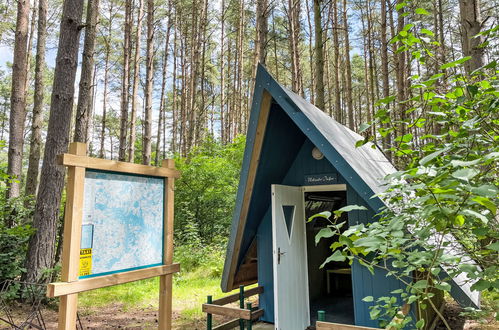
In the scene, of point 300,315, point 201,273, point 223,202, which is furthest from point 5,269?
point 223,202

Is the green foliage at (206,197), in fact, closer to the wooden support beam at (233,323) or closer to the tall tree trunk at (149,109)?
the tall tree trunk at (149,109)

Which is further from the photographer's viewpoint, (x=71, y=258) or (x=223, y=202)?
(x=223, y=202)

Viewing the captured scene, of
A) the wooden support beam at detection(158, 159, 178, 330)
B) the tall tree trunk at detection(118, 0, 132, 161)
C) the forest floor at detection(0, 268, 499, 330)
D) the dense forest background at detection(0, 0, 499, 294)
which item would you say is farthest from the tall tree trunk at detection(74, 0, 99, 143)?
the wooden support beam at detection(158, 159, 178, 330)

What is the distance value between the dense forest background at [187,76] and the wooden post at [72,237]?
2.37 metres

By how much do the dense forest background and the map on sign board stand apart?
2346 mm

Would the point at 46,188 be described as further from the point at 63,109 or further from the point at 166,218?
the point at 166,218

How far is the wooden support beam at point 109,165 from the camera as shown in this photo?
2.73 metres

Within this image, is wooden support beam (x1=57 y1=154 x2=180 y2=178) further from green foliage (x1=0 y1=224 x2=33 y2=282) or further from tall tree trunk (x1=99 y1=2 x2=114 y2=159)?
tall tree trunk (x1=99 y1=2 x2=114 y2=159)

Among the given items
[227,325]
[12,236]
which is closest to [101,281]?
[227,325]

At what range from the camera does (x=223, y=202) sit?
1223 centimetres

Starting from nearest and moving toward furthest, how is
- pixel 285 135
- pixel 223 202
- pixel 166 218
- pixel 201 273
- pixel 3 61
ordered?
pixel 166 218, pixel 285 135, pixel 201 273, pixel 223 202, pixel 3 61

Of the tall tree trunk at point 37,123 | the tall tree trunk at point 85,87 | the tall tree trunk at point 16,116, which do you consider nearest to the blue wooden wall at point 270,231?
the tall tree trunk at point 85,87

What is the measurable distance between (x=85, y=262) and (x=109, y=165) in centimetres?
89

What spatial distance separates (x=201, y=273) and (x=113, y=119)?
22.8 m
